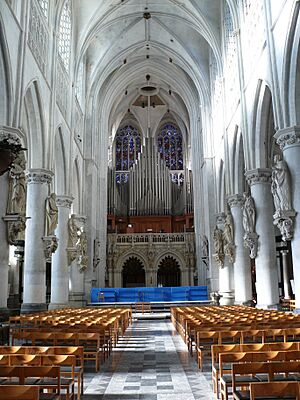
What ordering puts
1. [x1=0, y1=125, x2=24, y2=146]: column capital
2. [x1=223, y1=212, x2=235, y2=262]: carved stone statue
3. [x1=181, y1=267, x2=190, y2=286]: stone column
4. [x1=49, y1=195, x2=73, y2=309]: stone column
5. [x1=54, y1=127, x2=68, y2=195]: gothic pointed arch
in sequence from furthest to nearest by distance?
[x1=181, y1=267, x2=190, y2=286]: stone column < [x1=54, y1=127, x2=68, y2=195]: gothic pointed arch < [x1=223, y1=212, x2=235, y2=262]: carved stone statue < [x1=49, y1=195, x2=73, y2=309]: stone column < [x1=0, y1=125, x2=24, y2=146]: column capital

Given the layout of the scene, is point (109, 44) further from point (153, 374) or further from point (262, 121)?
point (153, 374)

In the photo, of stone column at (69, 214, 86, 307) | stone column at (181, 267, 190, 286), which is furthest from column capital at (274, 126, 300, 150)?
stone column at (181, 267, 190, 286)

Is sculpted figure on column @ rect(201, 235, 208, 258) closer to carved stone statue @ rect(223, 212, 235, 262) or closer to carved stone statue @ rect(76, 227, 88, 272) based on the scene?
carved stone statue @ rect(223, 212, 235, 262)

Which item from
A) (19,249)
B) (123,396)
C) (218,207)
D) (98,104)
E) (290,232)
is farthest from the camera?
A: (98,104)

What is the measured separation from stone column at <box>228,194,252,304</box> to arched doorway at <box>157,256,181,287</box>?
62.8 feet

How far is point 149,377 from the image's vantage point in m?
7.39

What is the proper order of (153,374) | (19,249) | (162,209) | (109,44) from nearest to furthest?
(153,374), (19,249), (109,44), (162,209)

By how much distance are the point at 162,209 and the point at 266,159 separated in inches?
963

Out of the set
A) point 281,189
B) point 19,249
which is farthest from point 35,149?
point 281,189

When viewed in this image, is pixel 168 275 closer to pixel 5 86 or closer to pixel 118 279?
pixel 118 279

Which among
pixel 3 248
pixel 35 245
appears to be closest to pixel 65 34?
pixel 35 245

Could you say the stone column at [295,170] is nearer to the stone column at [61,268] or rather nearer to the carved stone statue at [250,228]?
the carved stone statue at [250,228]

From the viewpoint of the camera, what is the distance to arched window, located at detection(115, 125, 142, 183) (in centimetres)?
4644

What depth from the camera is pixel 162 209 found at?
43094 mm
